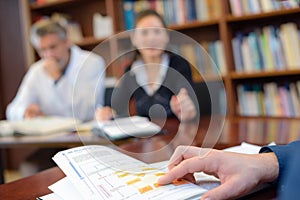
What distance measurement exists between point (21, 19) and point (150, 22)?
2.24 metres

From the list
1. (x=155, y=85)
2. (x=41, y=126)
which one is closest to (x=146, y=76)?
(x=155, y=85)

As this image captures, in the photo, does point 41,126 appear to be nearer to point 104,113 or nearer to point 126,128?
point 104,113

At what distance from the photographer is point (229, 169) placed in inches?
24.5

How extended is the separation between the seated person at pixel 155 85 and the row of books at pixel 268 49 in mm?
1088

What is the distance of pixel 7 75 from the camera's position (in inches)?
155

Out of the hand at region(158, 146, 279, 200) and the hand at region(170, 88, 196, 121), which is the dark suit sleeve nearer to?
the hand at region(158, 146, 279, 200)

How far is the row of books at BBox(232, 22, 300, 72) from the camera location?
2473 mm

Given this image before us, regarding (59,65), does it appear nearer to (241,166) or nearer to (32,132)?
(32,132)

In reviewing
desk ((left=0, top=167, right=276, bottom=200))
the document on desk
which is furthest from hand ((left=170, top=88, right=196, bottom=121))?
the document on desk

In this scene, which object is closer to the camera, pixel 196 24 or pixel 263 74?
pixel 263 74

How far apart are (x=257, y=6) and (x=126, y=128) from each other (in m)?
1.61

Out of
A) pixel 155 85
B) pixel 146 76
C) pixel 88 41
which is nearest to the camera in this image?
pixel 146 76

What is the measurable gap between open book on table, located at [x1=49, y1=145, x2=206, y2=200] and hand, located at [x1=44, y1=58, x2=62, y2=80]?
1.98 meters

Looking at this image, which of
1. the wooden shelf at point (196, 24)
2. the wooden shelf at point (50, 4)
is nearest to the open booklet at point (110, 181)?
the wooden shelf at point (196, 24)
